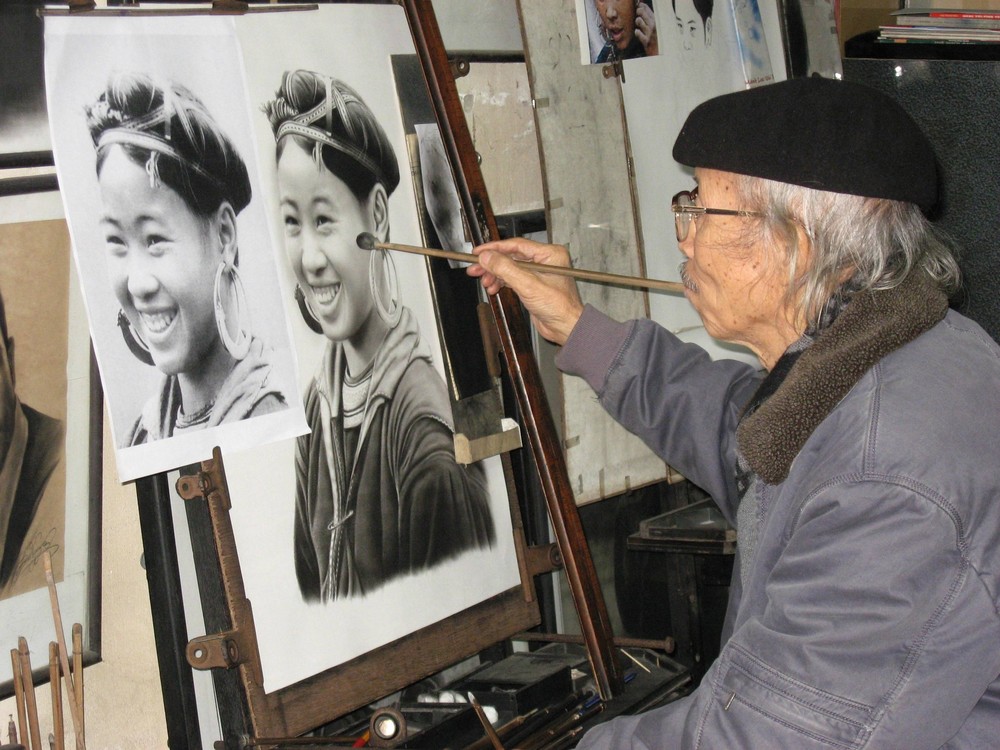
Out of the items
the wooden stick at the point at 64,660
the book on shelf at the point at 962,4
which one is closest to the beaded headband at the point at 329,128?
the wooden stick at the point at 64,660

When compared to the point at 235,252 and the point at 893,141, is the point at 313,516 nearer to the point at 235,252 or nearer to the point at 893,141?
the point at 235,252

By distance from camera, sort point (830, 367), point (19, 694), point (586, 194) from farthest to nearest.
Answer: point (586, 194)
point (19, 694)
point (830, 367)

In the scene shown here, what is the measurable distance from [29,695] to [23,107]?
742 mm

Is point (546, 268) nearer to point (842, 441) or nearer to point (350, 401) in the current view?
point (350, 401)

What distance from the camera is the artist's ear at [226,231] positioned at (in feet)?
4.62

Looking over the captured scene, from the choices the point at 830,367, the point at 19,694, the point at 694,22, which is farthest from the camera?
the point at 694,22

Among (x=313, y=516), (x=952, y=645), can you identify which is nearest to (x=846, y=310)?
(x=952, y=645)

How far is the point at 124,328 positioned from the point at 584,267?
946 mm

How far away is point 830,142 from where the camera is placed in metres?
1.24

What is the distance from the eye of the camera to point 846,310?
125cm

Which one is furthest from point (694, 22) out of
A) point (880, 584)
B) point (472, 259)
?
point (880, 584)

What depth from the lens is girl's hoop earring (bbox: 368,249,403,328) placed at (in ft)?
5.24

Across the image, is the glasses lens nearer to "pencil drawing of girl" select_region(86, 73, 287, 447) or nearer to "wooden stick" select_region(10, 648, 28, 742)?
"pencil drawing of girl" select_region(86, 73, 287, 447)

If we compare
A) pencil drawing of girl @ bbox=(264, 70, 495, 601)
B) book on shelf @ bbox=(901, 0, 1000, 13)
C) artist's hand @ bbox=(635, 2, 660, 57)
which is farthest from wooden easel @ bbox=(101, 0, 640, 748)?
book on shelf @ bbox=(901, 0, 1000, 13)
